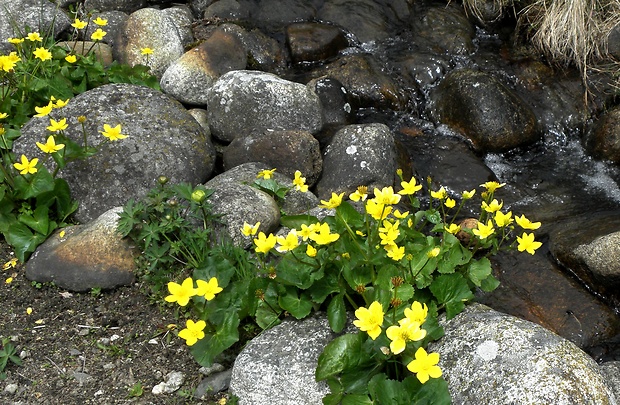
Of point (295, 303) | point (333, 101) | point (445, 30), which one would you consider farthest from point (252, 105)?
point (445, 30)

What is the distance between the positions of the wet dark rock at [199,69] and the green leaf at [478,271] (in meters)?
2.99

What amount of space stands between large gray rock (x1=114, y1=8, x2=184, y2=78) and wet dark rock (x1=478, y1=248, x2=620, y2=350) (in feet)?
10.8

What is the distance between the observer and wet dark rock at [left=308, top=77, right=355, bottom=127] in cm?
554

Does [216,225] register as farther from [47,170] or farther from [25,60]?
[25,60]

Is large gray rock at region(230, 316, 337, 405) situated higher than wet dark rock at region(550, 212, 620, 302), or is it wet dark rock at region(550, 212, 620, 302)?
large gray rock at region(230, 316, 337, 405)

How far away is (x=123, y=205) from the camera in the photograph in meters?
4.00

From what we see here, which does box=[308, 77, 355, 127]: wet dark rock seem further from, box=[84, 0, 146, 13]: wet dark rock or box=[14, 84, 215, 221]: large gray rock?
box=[84, 0, 146, 13]: wet dark rock

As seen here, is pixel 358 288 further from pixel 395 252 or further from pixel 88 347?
pixel 88 347

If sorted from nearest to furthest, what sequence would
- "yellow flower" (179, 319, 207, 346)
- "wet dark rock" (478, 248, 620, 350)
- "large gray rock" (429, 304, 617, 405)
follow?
"large gray rock" (429, 304, 617, 405)
"yellow flower" (179, 319, 207, 346)
"wet dark rock" (478, 248, 620, 350)

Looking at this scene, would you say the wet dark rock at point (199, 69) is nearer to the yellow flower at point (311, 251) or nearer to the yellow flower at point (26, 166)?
the yellow flower at point (26, 166)

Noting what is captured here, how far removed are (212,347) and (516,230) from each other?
248cm

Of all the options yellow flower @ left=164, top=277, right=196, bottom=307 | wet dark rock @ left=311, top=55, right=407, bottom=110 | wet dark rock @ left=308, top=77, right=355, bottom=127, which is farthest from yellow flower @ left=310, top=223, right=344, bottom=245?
wet dark rock @ left=311, top=55, right=407, bottom=110

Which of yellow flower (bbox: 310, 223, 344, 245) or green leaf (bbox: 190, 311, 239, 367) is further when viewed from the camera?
green leaf (bbox: 190, 311, 239, 367)

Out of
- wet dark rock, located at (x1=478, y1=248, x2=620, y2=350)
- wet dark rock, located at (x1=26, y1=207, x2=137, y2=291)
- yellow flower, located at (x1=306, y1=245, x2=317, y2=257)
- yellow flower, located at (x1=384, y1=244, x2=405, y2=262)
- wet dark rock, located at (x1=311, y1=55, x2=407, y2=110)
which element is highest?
yellow flower, located at (x1=306, y1=245, x2=317, y2=257)
